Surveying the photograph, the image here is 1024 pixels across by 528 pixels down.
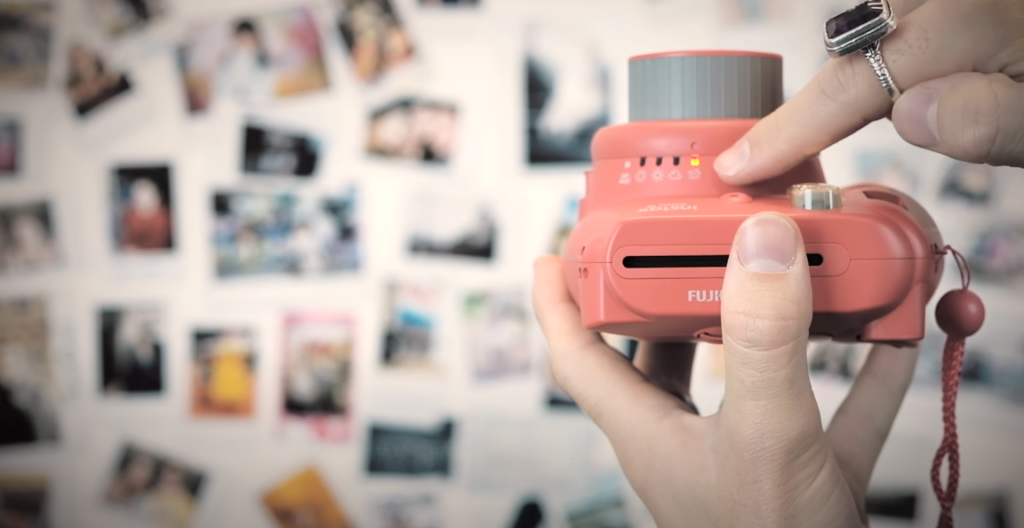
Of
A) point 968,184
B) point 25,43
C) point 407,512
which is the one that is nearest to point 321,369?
point 407,512

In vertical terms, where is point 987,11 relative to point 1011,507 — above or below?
above

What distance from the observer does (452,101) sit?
1.45m

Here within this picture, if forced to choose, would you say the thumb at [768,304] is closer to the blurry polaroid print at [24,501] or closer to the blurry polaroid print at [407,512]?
the blurry polaroid print at [407,512]

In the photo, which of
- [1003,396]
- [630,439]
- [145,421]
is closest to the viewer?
[630,439]

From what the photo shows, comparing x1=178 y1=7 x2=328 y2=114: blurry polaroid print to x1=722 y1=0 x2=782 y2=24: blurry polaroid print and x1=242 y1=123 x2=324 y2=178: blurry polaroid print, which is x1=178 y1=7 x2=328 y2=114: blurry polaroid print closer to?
x1=242 y1=123 x2=324 y2=178: blurry polaroid print

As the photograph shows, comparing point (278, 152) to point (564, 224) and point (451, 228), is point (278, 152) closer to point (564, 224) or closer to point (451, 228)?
point (451, 228)

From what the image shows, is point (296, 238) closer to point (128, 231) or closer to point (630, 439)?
point (128, 231)

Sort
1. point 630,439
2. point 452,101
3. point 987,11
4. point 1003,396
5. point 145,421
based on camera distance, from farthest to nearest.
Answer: point 145,421 < point 452,101 < point 1003,396 < point 630,439 < point 987,11

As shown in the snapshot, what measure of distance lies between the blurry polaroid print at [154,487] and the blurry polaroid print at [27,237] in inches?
14.0

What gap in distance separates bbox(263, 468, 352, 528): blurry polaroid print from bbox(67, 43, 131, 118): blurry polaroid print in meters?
0.71

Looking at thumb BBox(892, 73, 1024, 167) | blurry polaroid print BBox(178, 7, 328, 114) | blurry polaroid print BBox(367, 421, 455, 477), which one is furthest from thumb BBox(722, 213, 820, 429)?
blurry polaroid print BBox(178, 7, 328, 114)

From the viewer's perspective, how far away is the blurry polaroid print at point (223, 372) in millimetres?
1521

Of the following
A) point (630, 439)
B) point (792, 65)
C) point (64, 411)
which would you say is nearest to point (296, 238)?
point (64, 411)

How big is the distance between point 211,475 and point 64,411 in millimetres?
284
